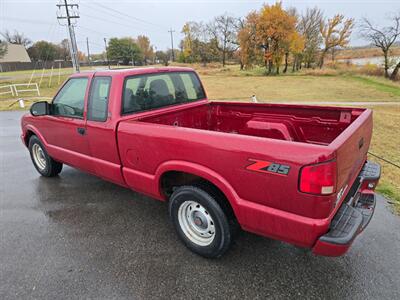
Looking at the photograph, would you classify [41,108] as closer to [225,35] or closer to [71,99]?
[71,99]

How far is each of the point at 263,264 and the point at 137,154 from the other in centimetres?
167

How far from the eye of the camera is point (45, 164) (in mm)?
4809

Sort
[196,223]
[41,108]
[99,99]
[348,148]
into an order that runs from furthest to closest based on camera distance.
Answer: [41,108] < [99,99] < [196,223] < [348,148]

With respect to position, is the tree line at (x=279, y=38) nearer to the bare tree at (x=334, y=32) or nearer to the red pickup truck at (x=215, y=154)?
the bare tree at (x=334, y=32)

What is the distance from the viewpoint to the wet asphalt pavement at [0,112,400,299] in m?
2.35

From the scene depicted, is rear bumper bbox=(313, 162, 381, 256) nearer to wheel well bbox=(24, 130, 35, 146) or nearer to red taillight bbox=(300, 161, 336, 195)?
red taillight bbox=(300, 161, 336, 195)

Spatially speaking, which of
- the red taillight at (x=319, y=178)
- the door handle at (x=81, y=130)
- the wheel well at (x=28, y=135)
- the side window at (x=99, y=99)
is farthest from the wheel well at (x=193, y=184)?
the wheel well at (x=28, y=135)

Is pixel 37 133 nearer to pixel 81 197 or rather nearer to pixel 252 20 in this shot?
pixel 81 197

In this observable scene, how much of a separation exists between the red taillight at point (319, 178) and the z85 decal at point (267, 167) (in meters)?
0.12

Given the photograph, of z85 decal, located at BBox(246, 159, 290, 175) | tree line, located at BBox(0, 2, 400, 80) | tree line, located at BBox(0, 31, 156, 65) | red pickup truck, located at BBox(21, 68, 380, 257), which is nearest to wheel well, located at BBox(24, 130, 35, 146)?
red pickup truck, located at BBox(21, 68, 380, 257)

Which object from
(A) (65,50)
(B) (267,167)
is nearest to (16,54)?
(A) (65,50)

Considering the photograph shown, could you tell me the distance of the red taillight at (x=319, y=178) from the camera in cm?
182

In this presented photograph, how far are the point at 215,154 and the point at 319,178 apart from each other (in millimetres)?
804

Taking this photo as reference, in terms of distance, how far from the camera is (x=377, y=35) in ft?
115
